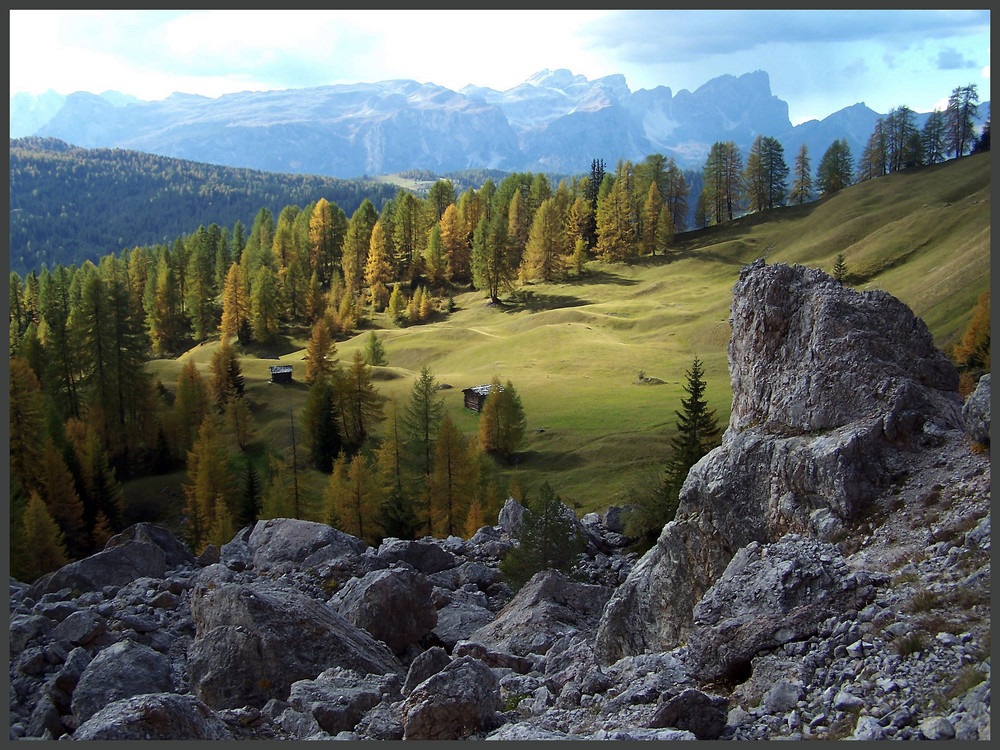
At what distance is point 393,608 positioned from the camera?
2355cm

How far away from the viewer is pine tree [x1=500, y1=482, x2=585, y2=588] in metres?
32.0

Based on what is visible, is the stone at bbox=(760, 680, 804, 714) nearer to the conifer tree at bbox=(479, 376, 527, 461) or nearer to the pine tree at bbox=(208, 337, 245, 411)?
the conifer tree at bbox=(479, 376, 527, 461)

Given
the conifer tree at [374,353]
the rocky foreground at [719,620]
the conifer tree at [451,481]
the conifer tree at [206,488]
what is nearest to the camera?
the rocky foreground at [719,620]

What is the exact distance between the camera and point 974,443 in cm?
1515

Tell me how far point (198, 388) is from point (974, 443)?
77823 millimetres

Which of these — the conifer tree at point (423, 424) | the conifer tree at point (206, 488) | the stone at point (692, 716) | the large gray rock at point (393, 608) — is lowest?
the conifer tree at point (206, 488)

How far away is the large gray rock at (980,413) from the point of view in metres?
14.6

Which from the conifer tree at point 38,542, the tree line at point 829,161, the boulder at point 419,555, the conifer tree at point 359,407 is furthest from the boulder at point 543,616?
the tree line at point 829,161

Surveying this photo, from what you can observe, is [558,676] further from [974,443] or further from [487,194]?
[487,194]

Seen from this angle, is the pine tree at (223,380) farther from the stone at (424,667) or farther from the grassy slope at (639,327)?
the stone at (424,667)

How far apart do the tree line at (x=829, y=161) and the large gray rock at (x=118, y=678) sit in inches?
5907

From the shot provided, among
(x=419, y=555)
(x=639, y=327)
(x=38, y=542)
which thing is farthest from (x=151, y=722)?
(x=639, y=327)

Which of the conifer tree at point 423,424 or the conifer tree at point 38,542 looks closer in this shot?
the conifer tree at point 38,542

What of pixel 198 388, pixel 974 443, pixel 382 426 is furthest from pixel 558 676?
pixel 198 388
